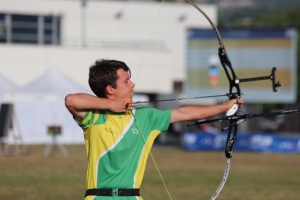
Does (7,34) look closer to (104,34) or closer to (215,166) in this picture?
(104,34)

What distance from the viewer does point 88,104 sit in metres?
5.82

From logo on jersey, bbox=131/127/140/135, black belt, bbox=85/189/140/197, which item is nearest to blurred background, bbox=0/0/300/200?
logo on jersey, bbox=131/127/140/135

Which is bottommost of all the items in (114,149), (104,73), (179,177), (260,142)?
(179,177)

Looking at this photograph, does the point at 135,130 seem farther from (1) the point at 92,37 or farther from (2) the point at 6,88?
(1) the point at 92,37

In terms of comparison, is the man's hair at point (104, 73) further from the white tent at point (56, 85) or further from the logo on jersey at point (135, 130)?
the white tent at point (56, 85)

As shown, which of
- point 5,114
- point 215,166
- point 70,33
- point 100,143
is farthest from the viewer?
point 70,33

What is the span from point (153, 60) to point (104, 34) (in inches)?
233

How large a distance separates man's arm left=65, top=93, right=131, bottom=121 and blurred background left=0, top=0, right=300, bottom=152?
21115 millimetres

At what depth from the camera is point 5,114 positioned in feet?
90.3

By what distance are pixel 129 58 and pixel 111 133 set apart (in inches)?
1587

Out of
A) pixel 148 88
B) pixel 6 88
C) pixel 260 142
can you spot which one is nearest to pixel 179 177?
pixel 260 142

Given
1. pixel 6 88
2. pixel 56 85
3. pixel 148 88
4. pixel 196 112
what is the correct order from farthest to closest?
pixel 148 88, pixel 6 88, pixel 56 85, pixel 196 112

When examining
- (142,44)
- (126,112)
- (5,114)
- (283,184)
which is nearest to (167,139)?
(142,44)

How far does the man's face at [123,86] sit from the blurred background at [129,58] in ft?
69.3
